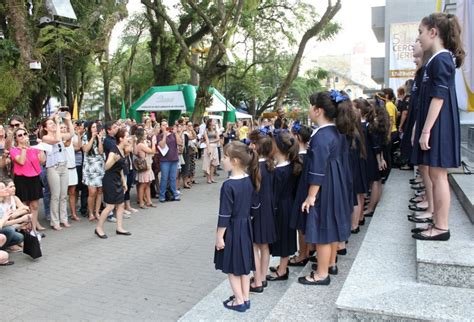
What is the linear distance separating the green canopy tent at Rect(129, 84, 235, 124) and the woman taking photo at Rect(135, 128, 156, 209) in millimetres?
10192

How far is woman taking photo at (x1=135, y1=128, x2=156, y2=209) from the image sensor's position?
30.6 feet

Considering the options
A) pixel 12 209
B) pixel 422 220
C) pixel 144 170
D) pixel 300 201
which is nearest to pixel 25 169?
pixel 12 209

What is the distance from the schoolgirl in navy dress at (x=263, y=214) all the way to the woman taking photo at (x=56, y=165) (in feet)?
14.9

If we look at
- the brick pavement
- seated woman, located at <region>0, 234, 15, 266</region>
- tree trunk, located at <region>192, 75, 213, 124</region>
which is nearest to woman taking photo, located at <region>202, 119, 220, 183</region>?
tree trunk, located at <region>192, 75, 213, 124</region>

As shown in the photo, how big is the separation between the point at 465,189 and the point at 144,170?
21.1 ft

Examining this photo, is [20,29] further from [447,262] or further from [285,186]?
[447,262]

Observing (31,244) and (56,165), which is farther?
(56,165)

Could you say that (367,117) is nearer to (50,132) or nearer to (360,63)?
(50,132)

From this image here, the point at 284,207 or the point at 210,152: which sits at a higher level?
the point at 284,207

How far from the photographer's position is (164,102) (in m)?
20.7

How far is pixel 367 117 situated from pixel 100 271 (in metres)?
4.17

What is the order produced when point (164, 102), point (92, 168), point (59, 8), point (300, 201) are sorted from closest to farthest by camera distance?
1. point (300, 201)
2. point (92, 168)
3. point (59, 8)
4. point (164, 102)

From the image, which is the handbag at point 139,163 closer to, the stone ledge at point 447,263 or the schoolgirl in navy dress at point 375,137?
the schoolgirl in navy dress at point 375,137

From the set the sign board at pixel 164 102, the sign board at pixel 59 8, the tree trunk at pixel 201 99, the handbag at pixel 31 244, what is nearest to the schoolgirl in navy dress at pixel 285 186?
the handbag at pixel 31 244
